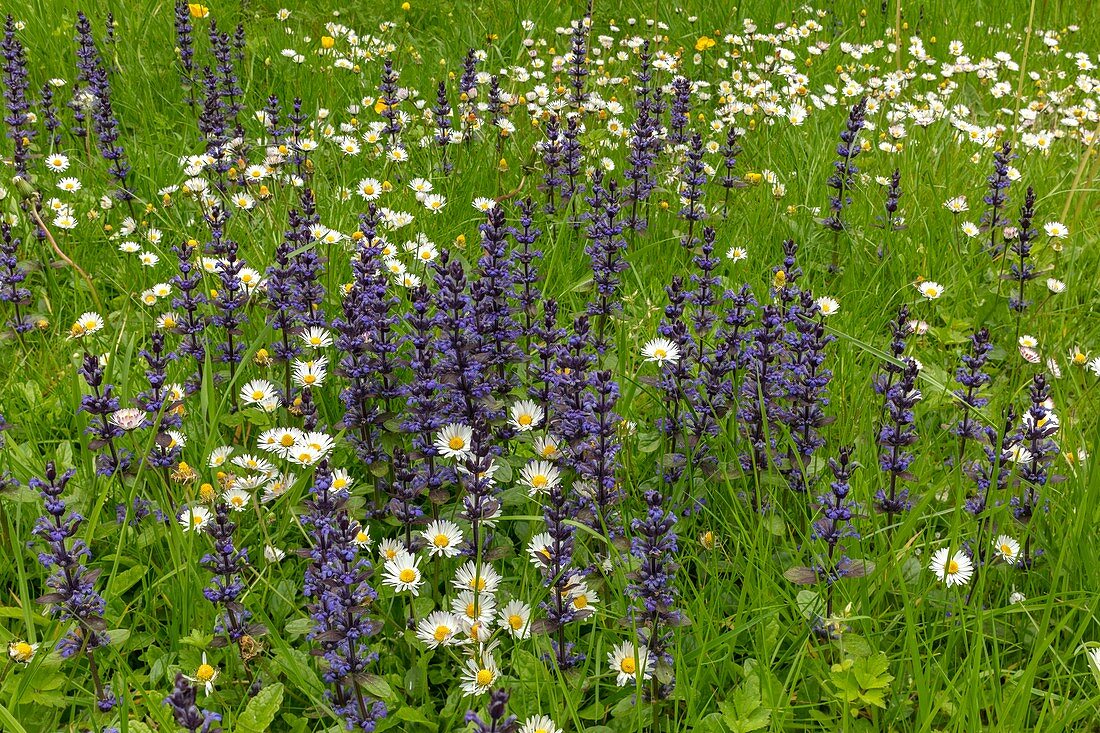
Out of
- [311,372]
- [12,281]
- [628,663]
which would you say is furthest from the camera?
[12,281]

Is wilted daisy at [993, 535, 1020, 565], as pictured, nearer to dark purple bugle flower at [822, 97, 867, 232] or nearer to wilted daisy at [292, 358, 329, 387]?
dark purple bugle flower at [822, 97, 867, 232]

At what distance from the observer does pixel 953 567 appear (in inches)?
106

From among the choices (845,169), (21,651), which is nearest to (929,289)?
(845,169)

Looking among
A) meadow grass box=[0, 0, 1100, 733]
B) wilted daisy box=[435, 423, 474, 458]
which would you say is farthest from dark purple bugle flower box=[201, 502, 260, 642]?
wilted daisy box=[435, 423, 474, 458]

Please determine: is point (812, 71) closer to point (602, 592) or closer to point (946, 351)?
point (946, 351)

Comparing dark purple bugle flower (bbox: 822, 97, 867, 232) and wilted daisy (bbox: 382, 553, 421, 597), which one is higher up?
dark purple bugle flower (bbox: 822, 97, 867, 232)

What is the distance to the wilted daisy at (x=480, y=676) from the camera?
2.37 meters

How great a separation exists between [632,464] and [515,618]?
2.70 feet

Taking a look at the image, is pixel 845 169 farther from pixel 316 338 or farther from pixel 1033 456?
pixel 316 338

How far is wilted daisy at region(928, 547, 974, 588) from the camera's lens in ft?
8.87

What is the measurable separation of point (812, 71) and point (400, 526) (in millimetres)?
5448

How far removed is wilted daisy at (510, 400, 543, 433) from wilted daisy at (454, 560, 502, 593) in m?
0.55

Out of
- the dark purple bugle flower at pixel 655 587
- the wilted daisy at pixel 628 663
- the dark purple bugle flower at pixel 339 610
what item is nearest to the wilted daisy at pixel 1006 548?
the dark purple bugle flower at pixel 655 587

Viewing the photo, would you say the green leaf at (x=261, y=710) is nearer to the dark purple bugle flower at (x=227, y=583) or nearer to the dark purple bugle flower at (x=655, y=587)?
the dark purple bugle flower at (x=227, y=583)
